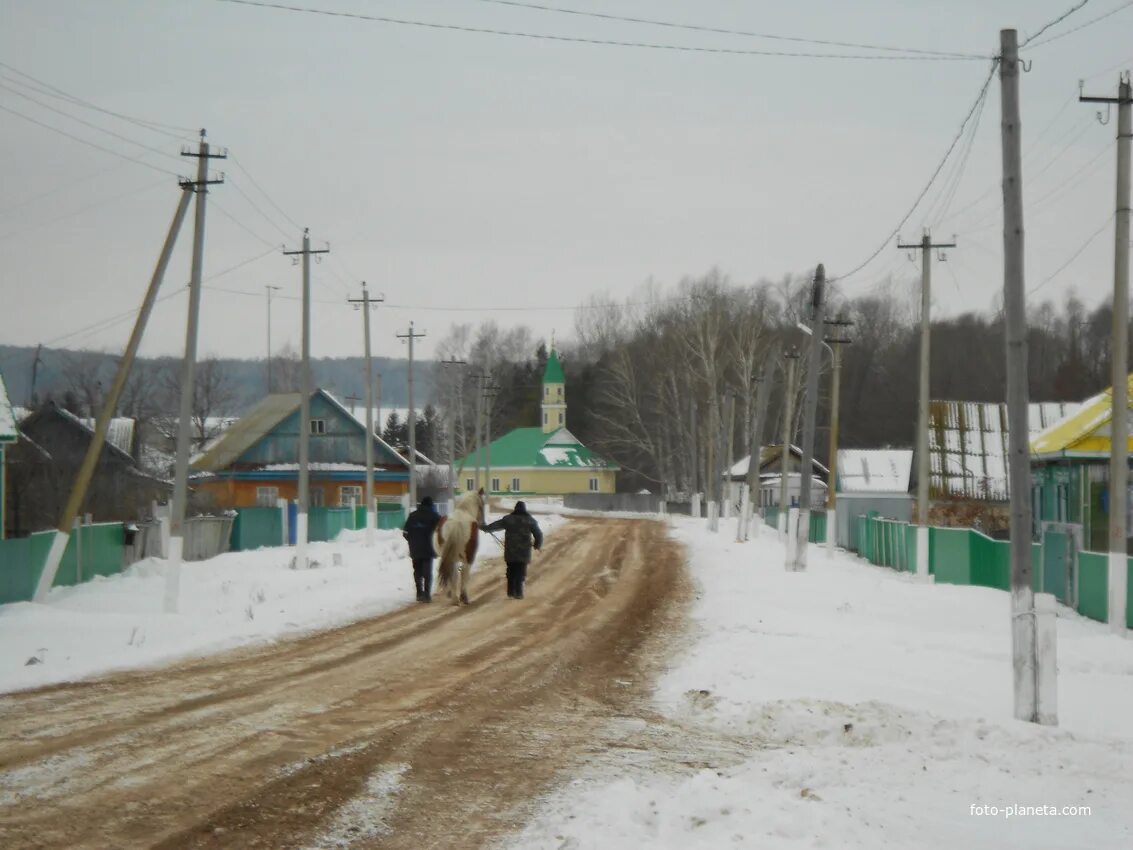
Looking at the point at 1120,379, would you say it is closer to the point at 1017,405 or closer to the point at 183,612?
the point at 1017,405

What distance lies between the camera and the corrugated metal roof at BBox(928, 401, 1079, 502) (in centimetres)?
5178

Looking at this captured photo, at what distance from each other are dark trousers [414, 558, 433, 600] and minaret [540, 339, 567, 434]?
9017 centimetres

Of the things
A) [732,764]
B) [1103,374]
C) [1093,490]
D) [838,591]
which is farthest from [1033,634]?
[1103,374]

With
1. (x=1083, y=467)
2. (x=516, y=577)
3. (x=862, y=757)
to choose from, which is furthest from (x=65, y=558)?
(x=1083, y=467)

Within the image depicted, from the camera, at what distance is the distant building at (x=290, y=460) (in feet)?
229

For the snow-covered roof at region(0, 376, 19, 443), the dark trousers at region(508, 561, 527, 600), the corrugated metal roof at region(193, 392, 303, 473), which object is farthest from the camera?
the corrugated metal roof at region(193, 392, 303, 473)

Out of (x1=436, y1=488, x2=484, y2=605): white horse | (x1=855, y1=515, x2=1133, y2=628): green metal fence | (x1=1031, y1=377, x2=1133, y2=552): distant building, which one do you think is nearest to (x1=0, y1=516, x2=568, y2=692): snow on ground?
(x1=436, y1=488, x2=484, y2=605): white horse

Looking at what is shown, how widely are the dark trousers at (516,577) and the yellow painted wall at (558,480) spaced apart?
8600cm

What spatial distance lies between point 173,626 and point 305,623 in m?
1.88

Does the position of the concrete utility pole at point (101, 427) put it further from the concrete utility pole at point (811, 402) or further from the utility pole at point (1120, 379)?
the concrete utility pole at point (811, 402)

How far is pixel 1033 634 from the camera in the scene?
1184cm

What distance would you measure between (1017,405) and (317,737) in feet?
22.0

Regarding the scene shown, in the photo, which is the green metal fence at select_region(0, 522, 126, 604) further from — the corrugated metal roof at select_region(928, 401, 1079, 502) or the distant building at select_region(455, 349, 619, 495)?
the distant building at select_region(455, 349, 619, 495)

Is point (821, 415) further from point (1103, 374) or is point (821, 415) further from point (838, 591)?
point (838, 591)
